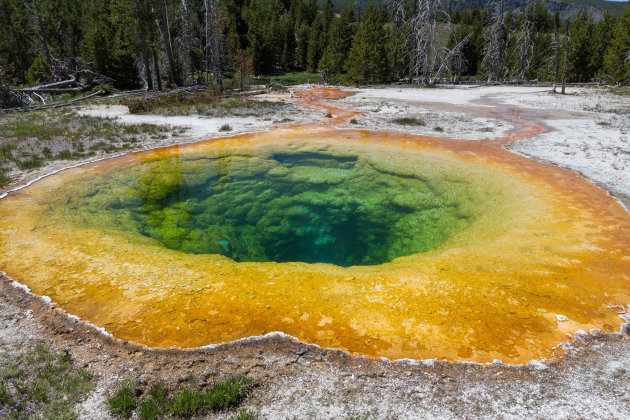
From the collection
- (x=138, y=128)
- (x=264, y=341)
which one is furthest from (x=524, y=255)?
(x=138, y=128)

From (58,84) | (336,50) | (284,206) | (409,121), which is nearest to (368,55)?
(336,50)

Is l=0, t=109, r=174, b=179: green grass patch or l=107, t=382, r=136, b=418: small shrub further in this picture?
l=0, t=109, r=174, b=179: green grass patch

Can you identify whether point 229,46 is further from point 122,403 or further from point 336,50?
point 122,403

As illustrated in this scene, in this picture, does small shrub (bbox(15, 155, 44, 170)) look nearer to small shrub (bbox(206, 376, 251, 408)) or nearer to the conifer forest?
small shrub (bbox(206, 376, 251, 408))

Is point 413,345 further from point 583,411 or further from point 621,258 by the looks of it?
point 621,258

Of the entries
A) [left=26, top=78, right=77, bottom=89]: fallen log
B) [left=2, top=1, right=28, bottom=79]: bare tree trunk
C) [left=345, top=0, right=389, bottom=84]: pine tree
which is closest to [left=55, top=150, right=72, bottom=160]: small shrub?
[left=26, top=78, right=77, bottom=89]: fallen log

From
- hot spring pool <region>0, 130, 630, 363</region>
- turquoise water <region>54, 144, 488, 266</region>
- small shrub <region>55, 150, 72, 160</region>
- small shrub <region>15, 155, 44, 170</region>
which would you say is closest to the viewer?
hot spring pool <region>0, 130, 630, 363</region>

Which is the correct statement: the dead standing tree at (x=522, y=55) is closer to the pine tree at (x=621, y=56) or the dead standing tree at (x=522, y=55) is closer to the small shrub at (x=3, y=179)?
the pine tree at (x=621, y=56)
